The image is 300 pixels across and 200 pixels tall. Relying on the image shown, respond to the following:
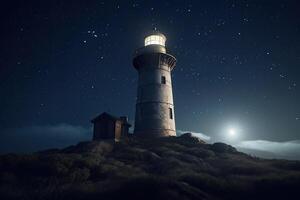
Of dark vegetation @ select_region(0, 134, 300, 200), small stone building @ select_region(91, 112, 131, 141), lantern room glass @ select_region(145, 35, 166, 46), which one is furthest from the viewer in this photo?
lantern room glass @ select_region(145, 35, 166, 46)

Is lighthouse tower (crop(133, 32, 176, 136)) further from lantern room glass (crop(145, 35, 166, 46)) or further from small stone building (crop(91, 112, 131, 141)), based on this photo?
small stone building (crop(91, 112, 131, 141))

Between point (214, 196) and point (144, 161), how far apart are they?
39.7 ft

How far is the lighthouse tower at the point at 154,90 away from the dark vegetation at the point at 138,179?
353 inches

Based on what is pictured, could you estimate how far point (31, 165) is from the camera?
56.7 ft

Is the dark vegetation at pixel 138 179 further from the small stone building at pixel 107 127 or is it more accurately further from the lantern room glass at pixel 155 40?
the lantern room glass at pixel 155 40

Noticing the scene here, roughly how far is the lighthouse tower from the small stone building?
13.0 feet

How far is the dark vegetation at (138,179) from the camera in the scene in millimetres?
11758

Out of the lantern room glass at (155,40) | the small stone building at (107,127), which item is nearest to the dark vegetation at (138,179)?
the small stone building at (107,127)

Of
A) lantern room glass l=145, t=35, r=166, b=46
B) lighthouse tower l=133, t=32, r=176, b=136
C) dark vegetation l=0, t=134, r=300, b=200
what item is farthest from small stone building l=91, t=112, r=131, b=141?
lantern room glass l=145, t=35, r=166, b=46

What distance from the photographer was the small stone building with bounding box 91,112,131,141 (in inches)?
1232

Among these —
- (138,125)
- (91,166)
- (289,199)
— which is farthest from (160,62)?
(289,199)

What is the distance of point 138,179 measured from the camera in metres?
13.1

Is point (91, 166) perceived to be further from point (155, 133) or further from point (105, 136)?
point (155, 133)

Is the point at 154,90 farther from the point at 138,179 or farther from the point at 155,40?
the point at 138,179
